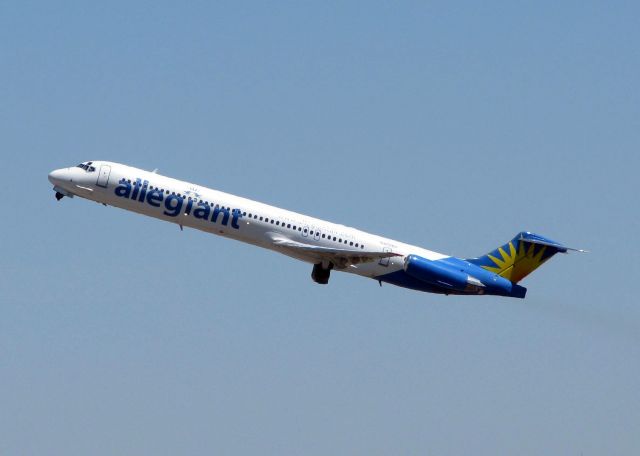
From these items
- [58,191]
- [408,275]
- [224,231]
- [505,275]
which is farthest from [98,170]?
[505,275]

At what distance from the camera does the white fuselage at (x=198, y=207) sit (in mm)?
75875

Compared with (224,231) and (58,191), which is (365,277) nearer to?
(224,231)

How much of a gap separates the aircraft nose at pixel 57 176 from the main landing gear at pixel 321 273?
14513 mm

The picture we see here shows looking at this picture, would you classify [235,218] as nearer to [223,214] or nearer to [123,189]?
[223,214]

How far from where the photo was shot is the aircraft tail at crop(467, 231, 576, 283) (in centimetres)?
8281

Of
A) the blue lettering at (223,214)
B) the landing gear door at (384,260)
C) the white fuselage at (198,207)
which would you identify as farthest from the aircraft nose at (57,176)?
the landing gear door at (384,260)

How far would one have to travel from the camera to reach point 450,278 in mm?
79500

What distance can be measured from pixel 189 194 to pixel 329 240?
8.04m

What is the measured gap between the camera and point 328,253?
7662cm

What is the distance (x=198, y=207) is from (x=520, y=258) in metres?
19.7

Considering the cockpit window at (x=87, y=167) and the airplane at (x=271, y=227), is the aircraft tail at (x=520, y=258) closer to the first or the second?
the airplane at (x=271, y=227)

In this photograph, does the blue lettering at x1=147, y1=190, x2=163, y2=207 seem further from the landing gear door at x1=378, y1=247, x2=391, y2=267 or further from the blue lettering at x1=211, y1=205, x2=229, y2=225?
the landing gear door at x1=378, y1=247, x2=391, y2=267

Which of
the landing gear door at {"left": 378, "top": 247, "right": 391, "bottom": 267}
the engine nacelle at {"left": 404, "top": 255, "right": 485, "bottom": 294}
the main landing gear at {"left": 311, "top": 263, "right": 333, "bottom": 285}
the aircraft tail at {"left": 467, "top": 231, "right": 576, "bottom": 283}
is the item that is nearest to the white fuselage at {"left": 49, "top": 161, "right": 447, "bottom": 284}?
the main landing gear at {"left": 311, "top": 263, "right": 333, "bottom": 285}

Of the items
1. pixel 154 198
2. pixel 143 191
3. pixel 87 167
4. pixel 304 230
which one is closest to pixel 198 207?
pixel 154 198
